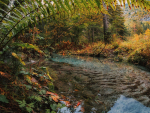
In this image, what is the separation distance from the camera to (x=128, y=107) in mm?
1298

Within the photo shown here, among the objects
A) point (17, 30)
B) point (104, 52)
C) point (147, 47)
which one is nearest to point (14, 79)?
point (17, 30)

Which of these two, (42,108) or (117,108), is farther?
(117,108)

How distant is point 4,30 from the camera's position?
1406 mm

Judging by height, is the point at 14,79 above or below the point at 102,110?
above

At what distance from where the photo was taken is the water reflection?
122cm

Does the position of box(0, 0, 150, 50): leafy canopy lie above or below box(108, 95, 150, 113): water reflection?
above

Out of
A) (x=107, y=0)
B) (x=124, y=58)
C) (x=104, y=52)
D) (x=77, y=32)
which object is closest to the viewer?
(x=107, y=0)

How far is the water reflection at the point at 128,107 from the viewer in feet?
4.01

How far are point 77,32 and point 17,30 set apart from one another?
43.9 feet

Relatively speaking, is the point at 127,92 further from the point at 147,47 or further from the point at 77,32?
the point at 77,32

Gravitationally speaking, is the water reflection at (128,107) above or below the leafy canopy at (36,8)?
below

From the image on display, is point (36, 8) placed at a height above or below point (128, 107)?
above

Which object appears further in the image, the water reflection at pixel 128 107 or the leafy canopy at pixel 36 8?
the water reflection at pixel 128 107

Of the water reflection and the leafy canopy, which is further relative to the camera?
the water reflection
